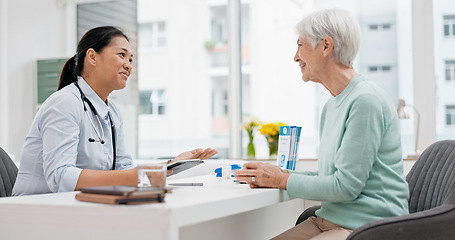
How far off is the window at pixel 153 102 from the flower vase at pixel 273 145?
1471 mm

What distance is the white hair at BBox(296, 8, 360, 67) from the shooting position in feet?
6.16

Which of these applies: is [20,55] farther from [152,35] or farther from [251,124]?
[251,124]

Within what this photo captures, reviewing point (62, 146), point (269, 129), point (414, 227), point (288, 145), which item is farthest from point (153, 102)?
point (414, 227)

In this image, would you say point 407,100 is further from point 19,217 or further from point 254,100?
point 19,217

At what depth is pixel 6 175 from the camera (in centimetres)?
249

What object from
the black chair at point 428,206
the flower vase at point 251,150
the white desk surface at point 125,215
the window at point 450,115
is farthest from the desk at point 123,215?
the window at point 450,115

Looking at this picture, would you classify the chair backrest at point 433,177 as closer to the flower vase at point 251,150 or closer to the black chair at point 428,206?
the black chair at point 428,206

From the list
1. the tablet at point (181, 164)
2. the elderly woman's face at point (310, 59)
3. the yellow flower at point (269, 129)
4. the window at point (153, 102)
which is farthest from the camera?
the window at point (153, 102)

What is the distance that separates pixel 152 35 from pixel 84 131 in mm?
3326

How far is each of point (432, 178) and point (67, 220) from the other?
1406 millimetres

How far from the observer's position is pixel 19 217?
1.42m

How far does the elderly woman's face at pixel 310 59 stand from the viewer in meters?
1.95

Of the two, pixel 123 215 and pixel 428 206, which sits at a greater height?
pixel 123 215

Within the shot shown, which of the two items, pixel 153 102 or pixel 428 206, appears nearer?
Result: pixel 428 206
